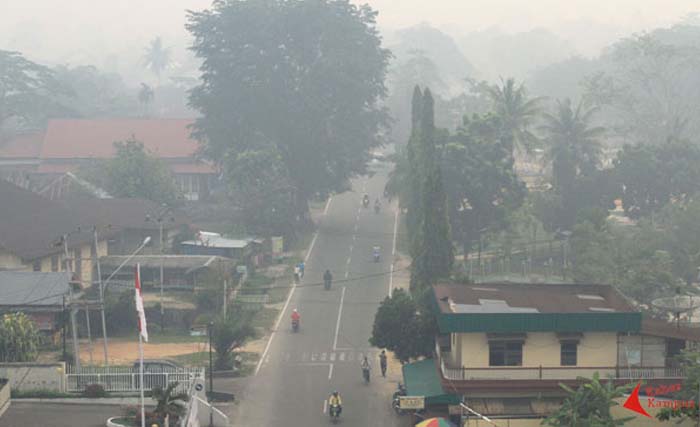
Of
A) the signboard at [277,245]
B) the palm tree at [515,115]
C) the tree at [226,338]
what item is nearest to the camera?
the tree at [226,338]

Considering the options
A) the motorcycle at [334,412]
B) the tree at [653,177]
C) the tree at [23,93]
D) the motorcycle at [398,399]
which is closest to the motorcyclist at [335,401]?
the motorcycle at [334,412]

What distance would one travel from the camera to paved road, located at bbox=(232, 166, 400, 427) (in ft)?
170

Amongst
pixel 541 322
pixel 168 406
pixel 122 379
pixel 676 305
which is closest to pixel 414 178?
pixel 676 305

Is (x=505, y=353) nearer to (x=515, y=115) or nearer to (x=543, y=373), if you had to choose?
(x=543, y=373)

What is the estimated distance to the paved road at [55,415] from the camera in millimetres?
42969

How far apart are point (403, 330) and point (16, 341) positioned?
1824 cm

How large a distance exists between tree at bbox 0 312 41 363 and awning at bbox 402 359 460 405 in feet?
58.6

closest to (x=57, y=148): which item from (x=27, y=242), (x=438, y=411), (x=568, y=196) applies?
(x=27, y=242)

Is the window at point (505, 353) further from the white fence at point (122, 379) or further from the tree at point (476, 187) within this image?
the tree at point (476, 187)

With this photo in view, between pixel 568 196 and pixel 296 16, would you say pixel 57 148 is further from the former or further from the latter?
pixel 568 196

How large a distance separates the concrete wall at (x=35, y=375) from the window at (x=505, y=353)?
17.8 m

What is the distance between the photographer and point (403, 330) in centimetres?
5456

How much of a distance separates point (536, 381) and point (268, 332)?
22.5 meters

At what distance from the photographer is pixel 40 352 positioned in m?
60.7
